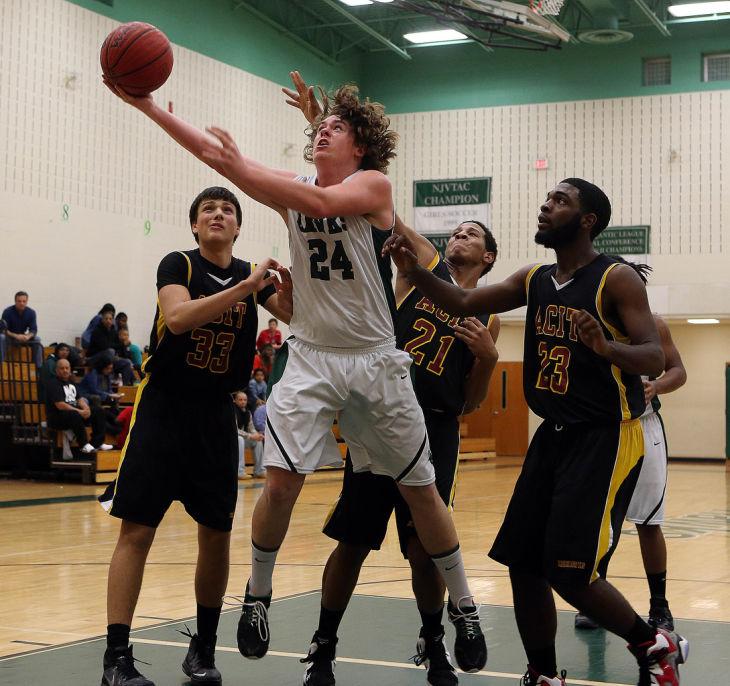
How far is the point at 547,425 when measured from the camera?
390cm

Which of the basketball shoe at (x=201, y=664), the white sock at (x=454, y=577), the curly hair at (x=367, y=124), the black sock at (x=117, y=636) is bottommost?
the basketball shoe at (x=201, y=664)

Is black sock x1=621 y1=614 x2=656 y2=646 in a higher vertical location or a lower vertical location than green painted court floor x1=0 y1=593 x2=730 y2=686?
higher

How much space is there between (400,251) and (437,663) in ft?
5.28

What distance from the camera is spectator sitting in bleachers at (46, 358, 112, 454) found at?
13.9 metres

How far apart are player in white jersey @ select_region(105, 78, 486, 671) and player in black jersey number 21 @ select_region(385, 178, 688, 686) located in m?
0.20

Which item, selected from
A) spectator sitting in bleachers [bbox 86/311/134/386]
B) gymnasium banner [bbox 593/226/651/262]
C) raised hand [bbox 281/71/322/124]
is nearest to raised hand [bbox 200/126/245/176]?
raised hand [bbox 281/71/322/124]

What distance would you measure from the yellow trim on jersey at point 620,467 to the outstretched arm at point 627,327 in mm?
243

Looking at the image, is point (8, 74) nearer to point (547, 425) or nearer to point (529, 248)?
point (529, 248)

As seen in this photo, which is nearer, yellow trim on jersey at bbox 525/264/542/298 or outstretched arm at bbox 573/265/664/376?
outstretched arm at bbox 573/265/664/376

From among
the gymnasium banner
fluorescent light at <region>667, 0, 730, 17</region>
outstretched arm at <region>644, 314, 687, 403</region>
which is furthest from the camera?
the gymnasium banner

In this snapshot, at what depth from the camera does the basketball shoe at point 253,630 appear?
392 centimetres

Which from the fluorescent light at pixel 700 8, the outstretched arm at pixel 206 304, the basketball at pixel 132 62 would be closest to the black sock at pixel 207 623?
the outstretched arm at pixel 206 304

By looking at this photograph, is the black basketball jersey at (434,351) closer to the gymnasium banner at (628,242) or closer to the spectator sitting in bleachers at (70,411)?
the spectator sitting in bleachers at (70,411)

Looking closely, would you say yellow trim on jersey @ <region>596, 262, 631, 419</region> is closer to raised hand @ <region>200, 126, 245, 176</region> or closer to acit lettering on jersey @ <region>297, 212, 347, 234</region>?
acit lettering on jersey @ <region>297, 212, 347, 234</region>
